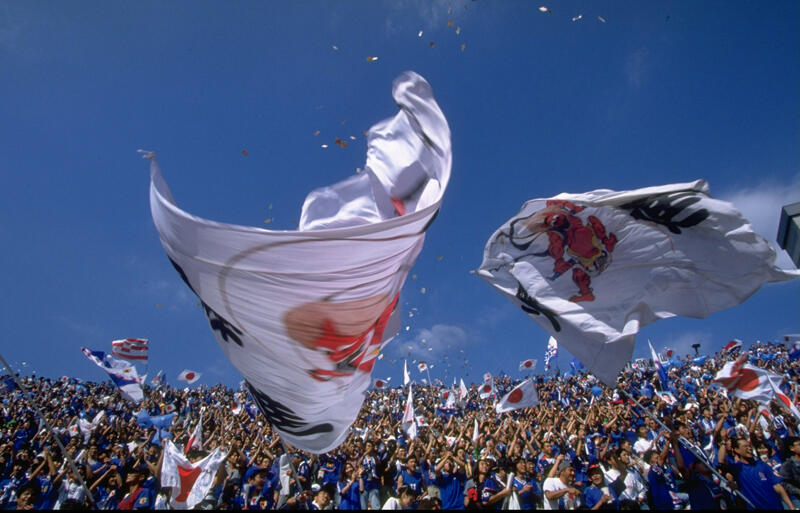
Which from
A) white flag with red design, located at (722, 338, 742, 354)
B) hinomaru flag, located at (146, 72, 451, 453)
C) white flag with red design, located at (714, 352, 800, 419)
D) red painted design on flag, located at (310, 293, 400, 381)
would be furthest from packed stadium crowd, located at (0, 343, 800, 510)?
white flag with red design, located at (722, 338, 742, 354)

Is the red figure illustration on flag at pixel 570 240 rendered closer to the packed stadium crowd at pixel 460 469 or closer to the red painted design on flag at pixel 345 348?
the packed stadium crowd at pixel 460 469

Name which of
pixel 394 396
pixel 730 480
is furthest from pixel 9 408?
pixel 730 480

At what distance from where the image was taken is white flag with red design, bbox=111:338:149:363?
53.9 ft

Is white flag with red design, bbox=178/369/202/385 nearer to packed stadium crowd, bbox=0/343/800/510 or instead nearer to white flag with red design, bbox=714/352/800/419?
packed stadium crowd, bbox=0/343/800/510

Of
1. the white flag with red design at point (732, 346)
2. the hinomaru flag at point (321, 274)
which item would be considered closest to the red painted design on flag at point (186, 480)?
the hinomaru flag at point (321, 274)

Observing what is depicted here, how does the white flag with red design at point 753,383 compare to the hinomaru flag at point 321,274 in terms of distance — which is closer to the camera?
the hinomaru flag at point 321,274

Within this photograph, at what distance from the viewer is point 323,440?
5484mm

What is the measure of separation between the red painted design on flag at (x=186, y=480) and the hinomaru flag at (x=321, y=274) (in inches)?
157

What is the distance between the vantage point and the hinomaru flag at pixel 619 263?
17.4ft

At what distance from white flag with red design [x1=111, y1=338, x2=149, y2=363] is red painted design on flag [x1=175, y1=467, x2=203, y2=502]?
410 inches

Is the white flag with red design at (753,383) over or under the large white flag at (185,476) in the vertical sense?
over

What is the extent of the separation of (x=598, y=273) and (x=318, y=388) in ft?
15.2

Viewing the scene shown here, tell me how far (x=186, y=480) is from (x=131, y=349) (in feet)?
37.5

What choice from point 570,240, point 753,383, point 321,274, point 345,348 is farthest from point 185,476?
point 753,383
